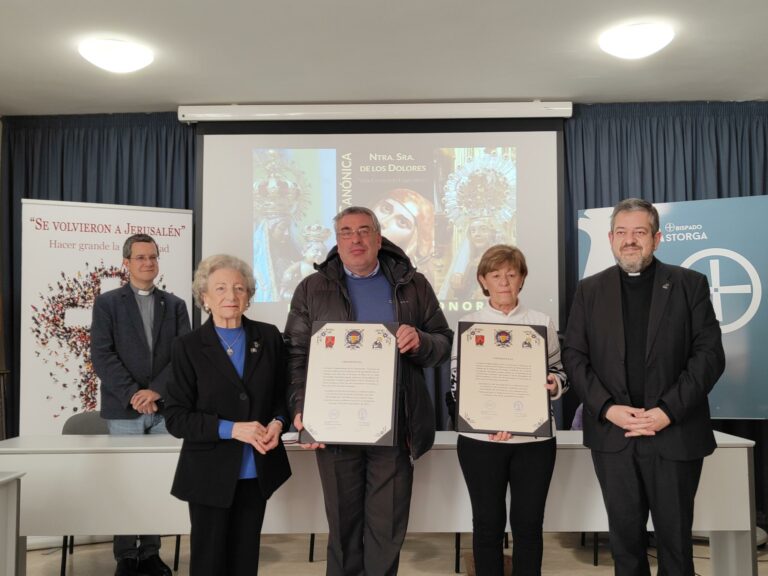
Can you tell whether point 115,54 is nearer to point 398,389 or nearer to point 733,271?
point 398,389

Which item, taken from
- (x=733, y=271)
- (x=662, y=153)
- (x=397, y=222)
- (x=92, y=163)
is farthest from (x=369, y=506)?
(x=92, y=163)

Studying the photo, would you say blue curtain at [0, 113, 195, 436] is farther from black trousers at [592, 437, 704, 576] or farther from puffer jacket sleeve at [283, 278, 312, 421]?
black trousers at [592, 437, 704, 576]

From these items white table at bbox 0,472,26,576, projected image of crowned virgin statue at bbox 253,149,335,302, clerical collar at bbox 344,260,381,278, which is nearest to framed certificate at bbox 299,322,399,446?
clerical collar at bbox 344,260,381,278

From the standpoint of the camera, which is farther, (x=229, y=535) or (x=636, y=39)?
(x=636, y=39)

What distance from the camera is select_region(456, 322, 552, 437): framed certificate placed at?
2.45m

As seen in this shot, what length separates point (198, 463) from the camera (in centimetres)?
223

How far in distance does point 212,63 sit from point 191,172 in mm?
1220

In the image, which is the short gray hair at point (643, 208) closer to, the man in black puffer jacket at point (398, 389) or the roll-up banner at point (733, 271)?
the man in black puffer jacket at point (398, 389)

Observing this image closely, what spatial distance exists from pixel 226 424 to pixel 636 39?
321 cm

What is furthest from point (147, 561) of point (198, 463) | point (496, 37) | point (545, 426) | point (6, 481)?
point (496, 37)

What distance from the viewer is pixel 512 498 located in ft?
8.20

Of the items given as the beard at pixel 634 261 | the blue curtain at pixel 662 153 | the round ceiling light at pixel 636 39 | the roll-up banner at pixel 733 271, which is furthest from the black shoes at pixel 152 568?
the round ceiling light at pixel 636 39

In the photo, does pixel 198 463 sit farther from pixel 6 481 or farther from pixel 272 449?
pixel 6 481

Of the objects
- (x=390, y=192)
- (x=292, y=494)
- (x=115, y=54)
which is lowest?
(x=292, y=494)
